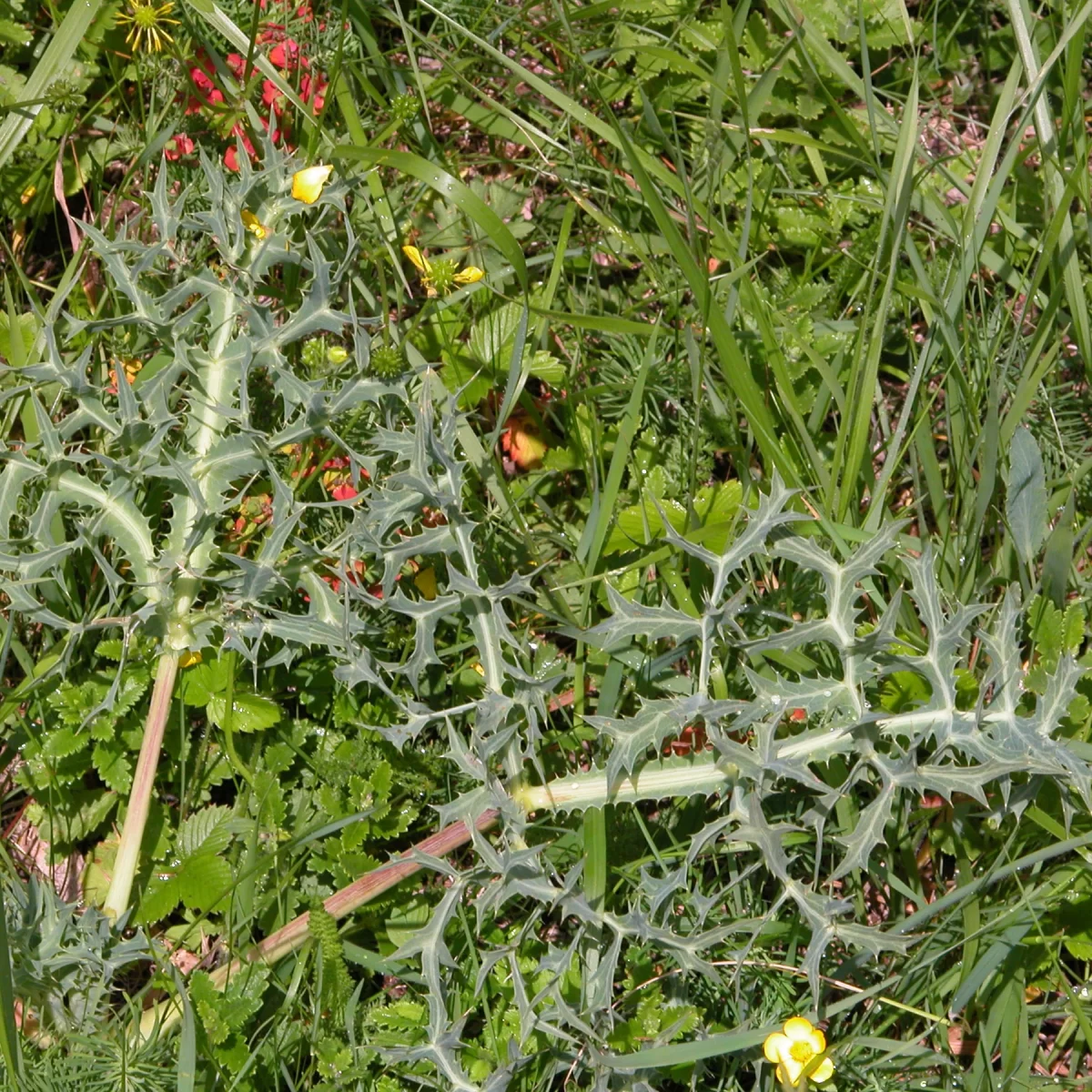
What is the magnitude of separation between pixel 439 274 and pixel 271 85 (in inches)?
28.4

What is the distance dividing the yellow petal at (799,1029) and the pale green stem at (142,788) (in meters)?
1.40

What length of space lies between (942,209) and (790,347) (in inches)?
22.3

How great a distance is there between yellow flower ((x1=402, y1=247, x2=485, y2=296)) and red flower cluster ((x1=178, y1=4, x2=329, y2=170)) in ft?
1.62

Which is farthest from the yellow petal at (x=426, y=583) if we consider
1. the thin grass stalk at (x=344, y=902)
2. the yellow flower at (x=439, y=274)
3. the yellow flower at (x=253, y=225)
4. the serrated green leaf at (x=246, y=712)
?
the yellow flower at (x=253, y=225)

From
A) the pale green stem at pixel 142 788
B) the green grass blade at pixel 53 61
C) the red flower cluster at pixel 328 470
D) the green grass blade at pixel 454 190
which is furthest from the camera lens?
the green grass blade at pixel 53 61

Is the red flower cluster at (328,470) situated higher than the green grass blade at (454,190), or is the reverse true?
the green grass blade at (454,190)

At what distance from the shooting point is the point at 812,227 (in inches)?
124

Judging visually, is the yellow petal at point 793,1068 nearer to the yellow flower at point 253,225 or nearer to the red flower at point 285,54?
the yellow flower at point 253,225

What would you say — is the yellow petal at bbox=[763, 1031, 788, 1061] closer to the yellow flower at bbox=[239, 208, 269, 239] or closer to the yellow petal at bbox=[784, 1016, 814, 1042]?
the yellow petal at bbox=[784, 1016, 814, 1042]

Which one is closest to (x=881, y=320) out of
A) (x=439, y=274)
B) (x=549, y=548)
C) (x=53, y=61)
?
(x=549, y=548)

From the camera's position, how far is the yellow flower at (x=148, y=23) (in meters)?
2.97

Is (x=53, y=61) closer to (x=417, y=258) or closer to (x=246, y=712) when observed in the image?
(x=417, y=258)

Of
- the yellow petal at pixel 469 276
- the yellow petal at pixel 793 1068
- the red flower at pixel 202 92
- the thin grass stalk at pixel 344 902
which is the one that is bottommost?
the yellow petal at pixel 793 1068

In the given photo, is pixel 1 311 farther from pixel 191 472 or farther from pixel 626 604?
pixel 626 604
